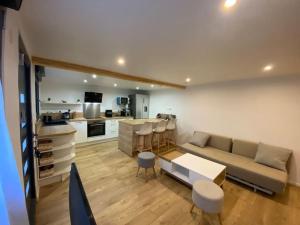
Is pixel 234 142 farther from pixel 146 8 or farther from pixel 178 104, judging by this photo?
pixel 146 8

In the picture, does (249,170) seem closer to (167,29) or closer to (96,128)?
(167,29)

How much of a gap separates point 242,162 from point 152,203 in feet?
7.28

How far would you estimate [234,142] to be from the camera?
142 inches

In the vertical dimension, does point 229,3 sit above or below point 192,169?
above

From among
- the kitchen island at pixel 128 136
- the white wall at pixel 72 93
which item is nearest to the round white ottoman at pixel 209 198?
the kitchen island at pixel 128 136

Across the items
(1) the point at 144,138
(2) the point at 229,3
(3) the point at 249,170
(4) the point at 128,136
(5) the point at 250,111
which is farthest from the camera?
(1) the point at 144,138

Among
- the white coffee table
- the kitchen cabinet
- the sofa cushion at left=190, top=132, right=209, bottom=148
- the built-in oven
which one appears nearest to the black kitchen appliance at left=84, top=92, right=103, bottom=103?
the built-in oven

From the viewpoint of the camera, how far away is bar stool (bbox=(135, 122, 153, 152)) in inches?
162

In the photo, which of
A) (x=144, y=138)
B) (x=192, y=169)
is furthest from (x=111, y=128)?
(x=192, y=169)

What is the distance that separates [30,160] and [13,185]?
1.97 metres

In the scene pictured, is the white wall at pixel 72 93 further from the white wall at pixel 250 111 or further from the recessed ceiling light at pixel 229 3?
the recessed ceiling light at pixel 229 3

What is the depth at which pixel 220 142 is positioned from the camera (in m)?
3.86

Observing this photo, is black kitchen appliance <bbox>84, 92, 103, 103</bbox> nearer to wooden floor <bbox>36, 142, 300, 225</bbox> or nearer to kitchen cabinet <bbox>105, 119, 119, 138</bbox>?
kitchen cabinet <bbox>105, 119, 119, 138</bbox>

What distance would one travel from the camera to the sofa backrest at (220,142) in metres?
3.71
